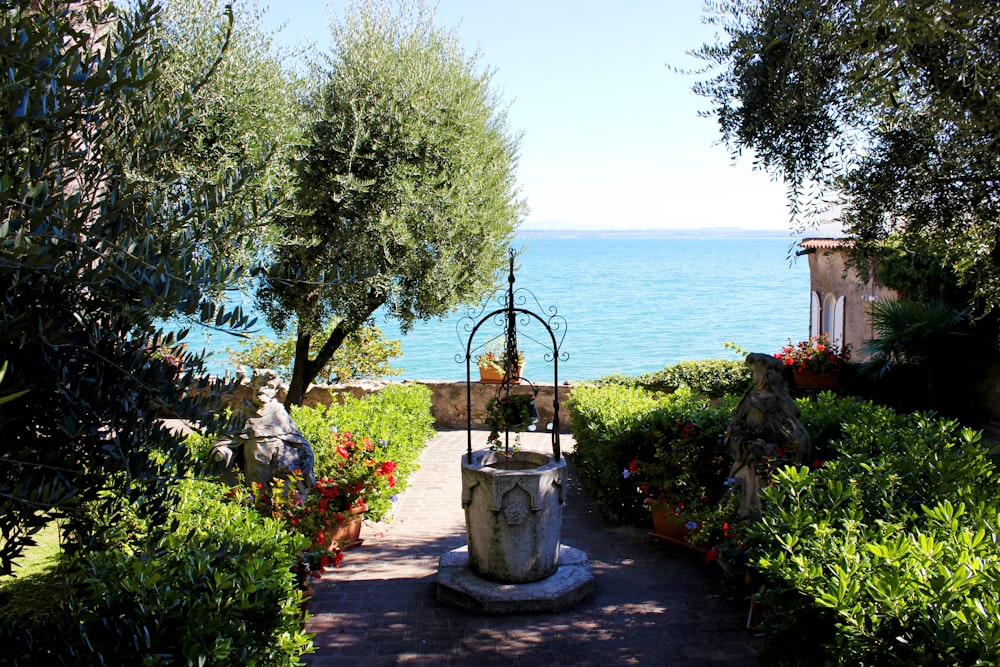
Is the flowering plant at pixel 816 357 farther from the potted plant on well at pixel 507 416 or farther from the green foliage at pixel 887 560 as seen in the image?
the green foliage at pixel 887 560

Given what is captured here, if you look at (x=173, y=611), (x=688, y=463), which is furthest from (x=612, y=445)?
(x=173, y=611)

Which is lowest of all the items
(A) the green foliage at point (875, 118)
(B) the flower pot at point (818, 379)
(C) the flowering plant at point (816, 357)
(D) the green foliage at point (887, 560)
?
(B) the flower pot at point (818, 379)

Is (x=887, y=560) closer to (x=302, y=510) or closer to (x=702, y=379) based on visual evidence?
(x=302, y=510)

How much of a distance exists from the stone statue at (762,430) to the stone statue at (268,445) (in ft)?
12.4

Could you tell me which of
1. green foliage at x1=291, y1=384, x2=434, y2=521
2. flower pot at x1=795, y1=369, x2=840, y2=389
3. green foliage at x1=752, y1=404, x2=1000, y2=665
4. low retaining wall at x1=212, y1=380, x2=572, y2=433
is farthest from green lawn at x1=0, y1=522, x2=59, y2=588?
flower pot at x1=795, y1=369, x2=840, y2=389

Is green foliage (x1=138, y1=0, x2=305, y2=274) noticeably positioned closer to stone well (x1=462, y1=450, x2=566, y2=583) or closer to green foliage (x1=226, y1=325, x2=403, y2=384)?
stone well (x1=462, y1=450, x2=566, y2=583)

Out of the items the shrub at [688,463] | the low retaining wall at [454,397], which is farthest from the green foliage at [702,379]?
the shrub at [688,463]

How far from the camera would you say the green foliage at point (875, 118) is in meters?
5.74

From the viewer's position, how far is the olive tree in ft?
36.4

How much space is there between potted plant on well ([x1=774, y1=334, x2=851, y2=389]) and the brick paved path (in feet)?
19.3

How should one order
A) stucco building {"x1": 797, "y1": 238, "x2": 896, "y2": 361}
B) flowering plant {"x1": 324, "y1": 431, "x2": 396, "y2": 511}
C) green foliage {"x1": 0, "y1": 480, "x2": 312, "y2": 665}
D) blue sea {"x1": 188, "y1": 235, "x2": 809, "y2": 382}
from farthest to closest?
blue sea {"x1": 188, "y1": 235, "x2": 809, "y2": 382} → stucco building {"x1": 797, "y1": 238, "x2": 896, "y2": 361} → flowering plant {"x1": 324, "y1": 431, "x2": 396, "y2": 511} → green foliage {"x1": 0, "y1": 480, "x2": 312, "y2": 665}

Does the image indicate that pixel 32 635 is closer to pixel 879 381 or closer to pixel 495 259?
pixel 495 259

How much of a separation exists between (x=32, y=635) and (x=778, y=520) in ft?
11.8

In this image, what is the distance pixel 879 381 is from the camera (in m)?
12.0
